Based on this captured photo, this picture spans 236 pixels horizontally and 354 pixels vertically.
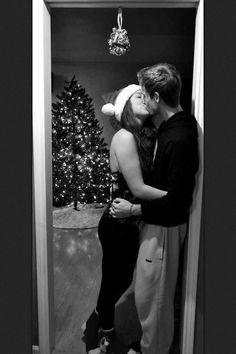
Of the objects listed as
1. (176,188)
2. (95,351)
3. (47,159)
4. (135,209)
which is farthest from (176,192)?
(95,351)

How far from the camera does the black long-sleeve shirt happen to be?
1596 millimetres

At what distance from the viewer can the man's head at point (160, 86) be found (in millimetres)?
1631

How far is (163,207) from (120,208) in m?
0.26

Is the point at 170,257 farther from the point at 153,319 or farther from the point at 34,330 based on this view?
the point at 34,330

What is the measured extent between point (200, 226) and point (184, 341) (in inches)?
26.9

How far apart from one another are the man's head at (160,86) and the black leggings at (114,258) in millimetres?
664

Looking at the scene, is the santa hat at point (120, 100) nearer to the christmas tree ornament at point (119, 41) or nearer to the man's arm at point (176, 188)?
the christmas tree ornament at point (119, 41)

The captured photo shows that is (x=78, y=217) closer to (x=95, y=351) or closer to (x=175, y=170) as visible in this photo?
(x=95, y=351)

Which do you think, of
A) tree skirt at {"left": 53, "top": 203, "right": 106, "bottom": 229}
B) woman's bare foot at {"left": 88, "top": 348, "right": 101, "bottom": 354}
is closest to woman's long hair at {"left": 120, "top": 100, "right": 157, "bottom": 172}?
woman's bare foot at {"left": 88, "top": 348, "right": 101, "bottom": 354}

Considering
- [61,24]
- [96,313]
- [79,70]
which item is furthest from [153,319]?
[79,70]

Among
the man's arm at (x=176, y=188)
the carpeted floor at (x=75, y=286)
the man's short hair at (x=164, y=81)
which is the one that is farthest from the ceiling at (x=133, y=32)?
the carpeted floor at (x=75, y=286)

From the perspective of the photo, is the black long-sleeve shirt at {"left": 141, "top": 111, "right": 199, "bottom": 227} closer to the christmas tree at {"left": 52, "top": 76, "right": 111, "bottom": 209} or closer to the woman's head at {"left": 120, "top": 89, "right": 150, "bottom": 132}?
the woman's head at {"left": 120, "top": 89, "right": 150, "bottom": 132}

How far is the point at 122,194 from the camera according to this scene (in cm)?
185

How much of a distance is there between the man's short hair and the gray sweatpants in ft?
2.20
